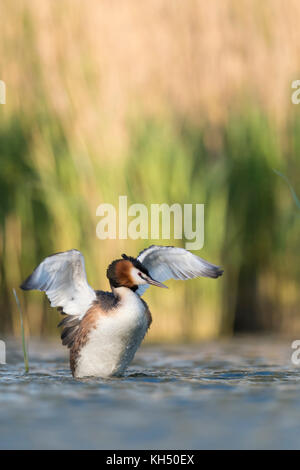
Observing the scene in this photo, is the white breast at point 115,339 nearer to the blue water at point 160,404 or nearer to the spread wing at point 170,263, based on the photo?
the blue water at point 160,404

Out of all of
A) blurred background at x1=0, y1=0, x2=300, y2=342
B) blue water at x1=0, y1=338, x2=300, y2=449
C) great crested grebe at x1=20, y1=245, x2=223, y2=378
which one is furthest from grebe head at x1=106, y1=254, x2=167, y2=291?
blurred background at x1=0, y1=0, x2=300, y2=342

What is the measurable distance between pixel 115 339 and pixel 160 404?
1.11 metres

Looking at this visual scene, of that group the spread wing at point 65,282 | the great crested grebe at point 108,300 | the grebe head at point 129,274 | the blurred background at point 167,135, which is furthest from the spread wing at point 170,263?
the blurred background at point 167,135

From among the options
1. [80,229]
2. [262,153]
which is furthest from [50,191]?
[262,153]

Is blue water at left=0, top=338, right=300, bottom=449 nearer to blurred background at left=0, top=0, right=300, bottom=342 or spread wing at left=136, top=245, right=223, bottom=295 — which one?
spread wing at left=136, top=245, right=223, bottom=295

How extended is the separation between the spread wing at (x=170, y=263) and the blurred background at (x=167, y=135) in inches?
63.6

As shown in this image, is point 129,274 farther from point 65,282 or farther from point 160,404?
point 160,404

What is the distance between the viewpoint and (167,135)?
8523 mm

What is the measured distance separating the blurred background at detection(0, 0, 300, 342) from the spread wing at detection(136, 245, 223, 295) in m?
1.62

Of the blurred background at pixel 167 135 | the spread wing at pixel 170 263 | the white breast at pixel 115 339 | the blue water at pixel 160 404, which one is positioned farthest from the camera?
the blurred background at pixel 167 135

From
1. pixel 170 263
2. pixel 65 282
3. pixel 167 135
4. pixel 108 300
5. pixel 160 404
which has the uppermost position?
pixel 167 135

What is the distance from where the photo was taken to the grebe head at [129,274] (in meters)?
6.33

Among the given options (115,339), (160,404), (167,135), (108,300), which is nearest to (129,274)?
(108,300)

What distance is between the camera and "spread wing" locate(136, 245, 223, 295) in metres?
Result: 6.57
